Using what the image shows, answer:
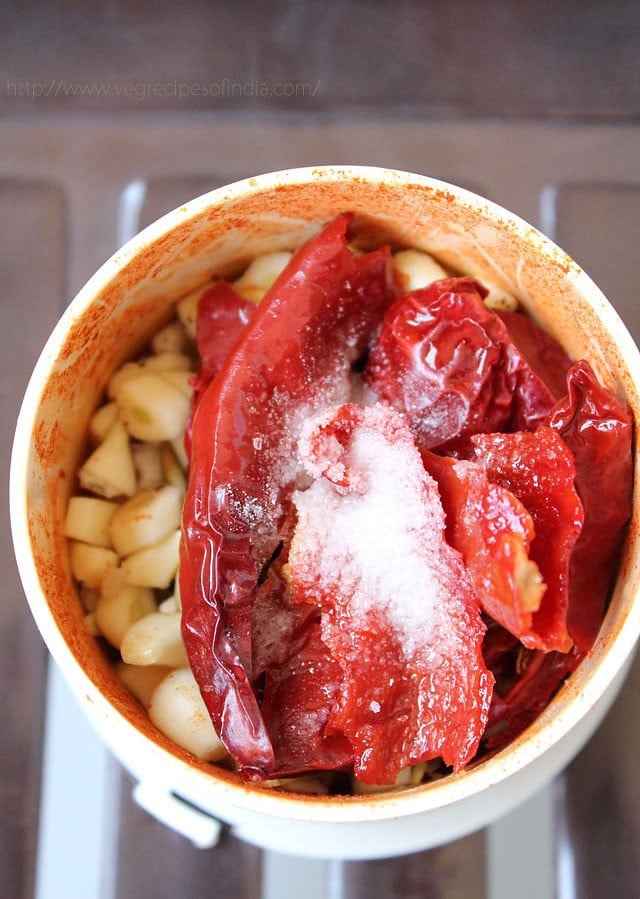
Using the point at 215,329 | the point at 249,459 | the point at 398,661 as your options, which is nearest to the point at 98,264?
the point at 215,329

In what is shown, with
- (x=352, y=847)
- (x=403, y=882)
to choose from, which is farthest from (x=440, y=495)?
(x=403, y=882)

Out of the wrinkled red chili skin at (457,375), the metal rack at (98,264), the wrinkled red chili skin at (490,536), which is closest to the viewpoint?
the wrinkled red chili skin at (490,536)

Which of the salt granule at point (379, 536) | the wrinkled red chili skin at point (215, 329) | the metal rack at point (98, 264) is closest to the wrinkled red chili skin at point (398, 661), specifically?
the salt granule at point (379, 536)

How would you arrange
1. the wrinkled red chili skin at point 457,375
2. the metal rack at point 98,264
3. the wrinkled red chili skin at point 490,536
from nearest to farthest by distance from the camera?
the wrinkled red chili skin at point 490,536, the wrinkled red chili skin at point 457,375, the metal rack at point 98,264

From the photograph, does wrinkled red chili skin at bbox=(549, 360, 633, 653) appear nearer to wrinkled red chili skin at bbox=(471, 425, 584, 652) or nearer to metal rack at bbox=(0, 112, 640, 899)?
wrinkled red chili skin at bbox=(471, 425, 584, 652)

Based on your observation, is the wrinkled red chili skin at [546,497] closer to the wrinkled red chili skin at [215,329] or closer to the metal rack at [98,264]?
the wrinkled red chili skin at [215,329]

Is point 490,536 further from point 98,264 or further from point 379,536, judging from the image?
point 98,264

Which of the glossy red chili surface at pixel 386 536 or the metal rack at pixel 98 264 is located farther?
the metal rack at pixel 98 264
